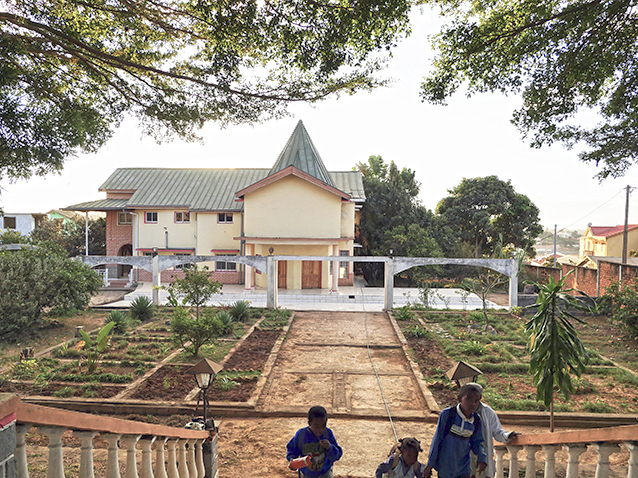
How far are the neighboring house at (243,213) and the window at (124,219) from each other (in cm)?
6

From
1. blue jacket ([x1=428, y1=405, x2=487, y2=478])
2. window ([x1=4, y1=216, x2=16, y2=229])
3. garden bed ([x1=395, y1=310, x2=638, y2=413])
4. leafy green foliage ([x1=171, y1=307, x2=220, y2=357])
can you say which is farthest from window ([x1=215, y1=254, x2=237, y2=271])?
window ([x1=4, y1=216, x2=16, y2=229])

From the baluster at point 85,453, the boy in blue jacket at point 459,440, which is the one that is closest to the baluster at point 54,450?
the baluster at point 85,453

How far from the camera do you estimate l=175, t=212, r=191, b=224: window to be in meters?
24.8

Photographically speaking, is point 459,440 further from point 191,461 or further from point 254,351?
point 254,351

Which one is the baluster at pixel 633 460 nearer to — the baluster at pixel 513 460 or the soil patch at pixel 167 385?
the baluster at pixel 513 460

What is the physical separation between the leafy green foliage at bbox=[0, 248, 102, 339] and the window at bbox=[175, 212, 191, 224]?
9.79m

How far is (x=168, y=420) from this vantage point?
7188 mm

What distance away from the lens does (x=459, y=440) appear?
3.59m

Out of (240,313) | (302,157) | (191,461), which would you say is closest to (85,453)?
(191,461)

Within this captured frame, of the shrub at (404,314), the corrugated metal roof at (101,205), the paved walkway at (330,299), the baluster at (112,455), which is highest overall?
the corrugated metal roof at (101,205)

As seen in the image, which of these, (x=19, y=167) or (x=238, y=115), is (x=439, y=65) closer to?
(x=238, y=115)

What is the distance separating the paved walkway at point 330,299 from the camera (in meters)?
18.4

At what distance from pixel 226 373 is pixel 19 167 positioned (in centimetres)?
565

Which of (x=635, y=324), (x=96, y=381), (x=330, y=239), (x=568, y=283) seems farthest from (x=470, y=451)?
(x=568, y=283)
